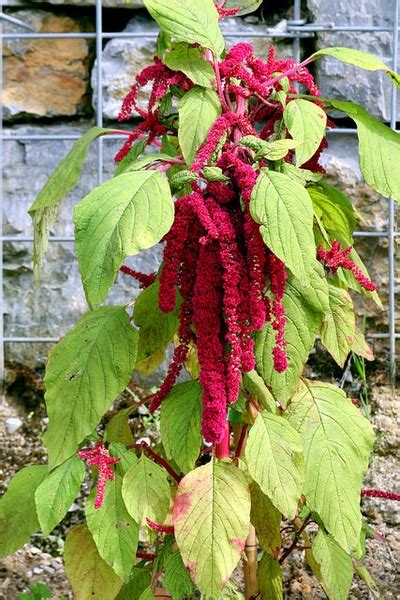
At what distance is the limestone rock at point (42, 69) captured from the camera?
7.18ft

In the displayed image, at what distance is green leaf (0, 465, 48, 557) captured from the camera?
121 cm

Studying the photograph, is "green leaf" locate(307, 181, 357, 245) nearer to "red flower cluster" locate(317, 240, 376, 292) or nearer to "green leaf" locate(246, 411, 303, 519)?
"red flower cluster" locate(317, 240, 376, 292)

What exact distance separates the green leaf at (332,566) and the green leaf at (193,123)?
59 cm

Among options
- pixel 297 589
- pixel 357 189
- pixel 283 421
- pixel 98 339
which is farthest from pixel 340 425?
pixel 357 189

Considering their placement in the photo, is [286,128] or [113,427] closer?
[286,128]

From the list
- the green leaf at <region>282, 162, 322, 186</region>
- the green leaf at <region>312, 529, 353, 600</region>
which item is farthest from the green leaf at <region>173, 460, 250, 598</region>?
the green leaf at <region>282, 162, 322, 186</region>

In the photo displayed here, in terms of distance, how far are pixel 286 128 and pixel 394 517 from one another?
1.08m

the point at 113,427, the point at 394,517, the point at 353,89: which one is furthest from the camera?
the point at 353,89

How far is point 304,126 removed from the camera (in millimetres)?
1018

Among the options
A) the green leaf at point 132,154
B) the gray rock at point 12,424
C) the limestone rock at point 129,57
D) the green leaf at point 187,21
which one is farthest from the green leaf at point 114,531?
the limestone rock at point 129,57

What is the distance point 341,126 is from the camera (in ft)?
7.16

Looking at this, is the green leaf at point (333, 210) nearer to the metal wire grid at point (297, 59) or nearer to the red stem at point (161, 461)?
the red stem at point (161, 461)

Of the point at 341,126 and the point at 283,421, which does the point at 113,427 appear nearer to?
the point at 283,421

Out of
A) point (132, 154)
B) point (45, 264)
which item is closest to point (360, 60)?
point (132, 154)
